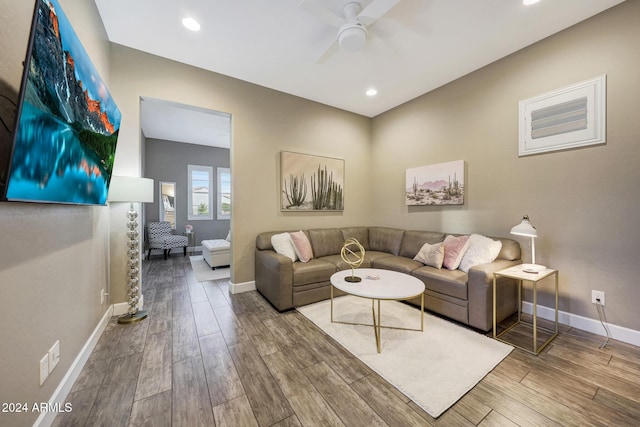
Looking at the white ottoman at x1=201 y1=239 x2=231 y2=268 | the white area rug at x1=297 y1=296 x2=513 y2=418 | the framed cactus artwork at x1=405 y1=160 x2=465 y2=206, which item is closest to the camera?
the white area rug at x1=297 y1=296 x2=513 y2=418

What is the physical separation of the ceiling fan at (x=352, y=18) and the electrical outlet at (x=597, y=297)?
3.19 metres

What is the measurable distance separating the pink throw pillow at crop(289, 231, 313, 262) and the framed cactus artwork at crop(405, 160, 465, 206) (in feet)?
6.20

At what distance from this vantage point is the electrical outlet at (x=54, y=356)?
4.39 feet

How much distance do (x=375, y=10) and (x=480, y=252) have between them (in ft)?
8.50

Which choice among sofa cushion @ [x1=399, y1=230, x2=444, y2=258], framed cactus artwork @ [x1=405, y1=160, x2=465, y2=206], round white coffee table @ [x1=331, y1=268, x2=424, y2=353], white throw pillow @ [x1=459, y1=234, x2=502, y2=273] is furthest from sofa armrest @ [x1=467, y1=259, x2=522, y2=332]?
framed cactus artwork @ [x1=405, y1=160, x2=465, y2=206]

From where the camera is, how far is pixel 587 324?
2.30m

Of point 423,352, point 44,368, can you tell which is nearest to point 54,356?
point 44,368

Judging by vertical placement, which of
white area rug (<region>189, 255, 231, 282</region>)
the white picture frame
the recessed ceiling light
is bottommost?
white area rug (<region>189, 255, 231, 282</region>)

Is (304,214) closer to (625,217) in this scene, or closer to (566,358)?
(566,358)

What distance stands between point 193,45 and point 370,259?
3.46 m

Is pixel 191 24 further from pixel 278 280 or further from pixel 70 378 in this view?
pixel 70 378

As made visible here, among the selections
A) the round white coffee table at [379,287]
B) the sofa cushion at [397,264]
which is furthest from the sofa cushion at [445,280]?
the round white coffee table at [379,287]

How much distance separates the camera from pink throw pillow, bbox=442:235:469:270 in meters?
2.75

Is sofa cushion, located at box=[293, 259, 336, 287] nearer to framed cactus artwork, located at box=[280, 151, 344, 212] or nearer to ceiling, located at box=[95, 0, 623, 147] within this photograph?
framed cactus artwork, located at box=[280, 151, 344, 212]
